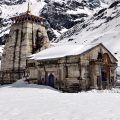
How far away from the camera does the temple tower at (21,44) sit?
42.6m

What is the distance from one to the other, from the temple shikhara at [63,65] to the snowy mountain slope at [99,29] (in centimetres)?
5322

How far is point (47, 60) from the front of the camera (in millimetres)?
34406

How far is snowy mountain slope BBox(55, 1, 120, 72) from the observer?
100 metres

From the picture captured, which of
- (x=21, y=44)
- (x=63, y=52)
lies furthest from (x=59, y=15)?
(x=63, y=52)

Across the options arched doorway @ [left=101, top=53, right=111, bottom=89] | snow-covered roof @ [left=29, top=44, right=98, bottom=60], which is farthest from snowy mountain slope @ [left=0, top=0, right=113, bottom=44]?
arched doorway @ [left=101, top=53, right=111, bottom=89]

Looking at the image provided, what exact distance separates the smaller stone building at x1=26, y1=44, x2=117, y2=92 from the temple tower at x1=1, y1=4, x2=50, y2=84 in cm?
606

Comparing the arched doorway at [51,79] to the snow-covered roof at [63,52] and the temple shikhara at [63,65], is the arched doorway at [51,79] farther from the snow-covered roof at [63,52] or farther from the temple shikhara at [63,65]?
the snow-covered roof at [63,52]

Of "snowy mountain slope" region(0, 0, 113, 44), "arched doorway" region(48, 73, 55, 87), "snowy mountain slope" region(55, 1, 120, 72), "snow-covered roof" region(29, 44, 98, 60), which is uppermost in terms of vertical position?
"snowy mountain slope" region(0, 0, 113, 44)

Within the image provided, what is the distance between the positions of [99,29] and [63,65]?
91.4 m

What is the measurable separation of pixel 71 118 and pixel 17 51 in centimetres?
3299

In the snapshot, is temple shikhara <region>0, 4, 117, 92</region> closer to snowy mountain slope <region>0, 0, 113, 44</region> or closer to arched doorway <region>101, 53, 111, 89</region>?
arched doorway <region>101, 53, 111, 89</region>

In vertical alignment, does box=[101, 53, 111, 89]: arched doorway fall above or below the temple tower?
below

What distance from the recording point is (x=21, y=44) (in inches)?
1704

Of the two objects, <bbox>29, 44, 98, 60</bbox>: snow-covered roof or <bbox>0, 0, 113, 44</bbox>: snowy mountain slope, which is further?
<bbox>0, 0, 113, 44</bbox>: snowy mountain slope
